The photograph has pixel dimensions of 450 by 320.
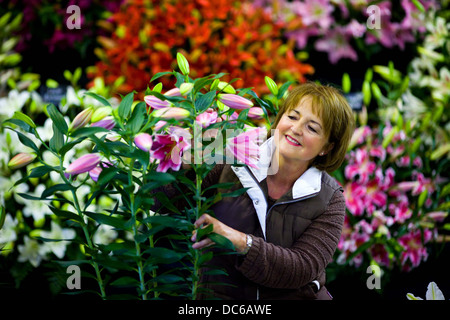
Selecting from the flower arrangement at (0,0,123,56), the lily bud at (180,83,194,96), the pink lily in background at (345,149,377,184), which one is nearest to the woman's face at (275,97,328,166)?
the lily bud at (180,83,194,96)

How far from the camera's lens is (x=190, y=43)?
1653mm

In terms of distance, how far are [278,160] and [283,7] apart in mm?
1287

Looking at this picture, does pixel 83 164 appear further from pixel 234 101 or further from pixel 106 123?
pixel 234 101

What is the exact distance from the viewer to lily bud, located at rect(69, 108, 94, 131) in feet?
2.00

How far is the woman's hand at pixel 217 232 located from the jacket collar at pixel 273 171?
0.16 metres

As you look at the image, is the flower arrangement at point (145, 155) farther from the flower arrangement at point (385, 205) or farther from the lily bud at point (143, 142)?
the flower arrangement at point (385, 205)

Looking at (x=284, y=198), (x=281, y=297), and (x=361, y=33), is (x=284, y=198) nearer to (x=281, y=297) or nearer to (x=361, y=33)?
(x=281, y=297)

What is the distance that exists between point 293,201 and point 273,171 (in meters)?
0.07

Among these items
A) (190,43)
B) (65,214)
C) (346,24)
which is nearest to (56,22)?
(190,43)

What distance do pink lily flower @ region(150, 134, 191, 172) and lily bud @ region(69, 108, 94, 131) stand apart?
0.09m

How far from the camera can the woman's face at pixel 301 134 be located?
0.82 meters

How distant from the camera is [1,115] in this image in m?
1.53
